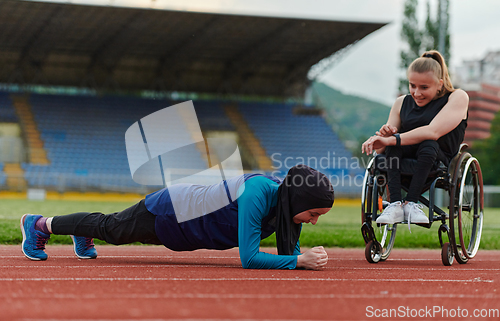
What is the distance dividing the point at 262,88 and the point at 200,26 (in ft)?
25.2

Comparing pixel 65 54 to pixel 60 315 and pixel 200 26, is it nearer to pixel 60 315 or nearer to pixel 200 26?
pixel 200 26

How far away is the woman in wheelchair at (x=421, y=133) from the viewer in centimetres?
404

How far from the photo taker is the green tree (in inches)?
1553

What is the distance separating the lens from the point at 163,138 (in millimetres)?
24078

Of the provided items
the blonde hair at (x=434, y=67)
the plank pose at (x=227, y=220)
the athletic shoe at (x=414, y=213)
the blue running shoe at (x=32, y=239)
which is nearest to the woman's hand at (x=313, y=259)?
the plank pose at (x=227, y=220)

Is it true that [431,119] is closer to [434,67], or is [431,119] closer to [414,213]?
[434,67]

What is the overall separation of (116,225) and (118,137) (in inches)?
920

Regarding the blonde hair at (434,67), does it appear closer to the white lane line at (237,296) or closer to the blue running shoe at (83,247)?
the white lane line at (237,296)

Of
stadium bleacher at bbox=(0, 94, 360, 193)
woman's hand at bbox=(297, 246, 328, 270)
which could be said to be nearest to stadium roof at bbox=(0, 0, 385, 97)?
stadium bleacher at bbox=(0, 94, 360, 193)

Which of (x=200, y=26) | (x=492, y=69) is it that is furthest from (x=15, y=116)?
(x=492, y=69)

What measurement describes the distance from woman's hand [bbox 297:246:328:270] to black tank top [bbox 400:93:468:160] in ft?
4.69

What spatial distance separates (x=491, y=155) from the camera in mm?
42312

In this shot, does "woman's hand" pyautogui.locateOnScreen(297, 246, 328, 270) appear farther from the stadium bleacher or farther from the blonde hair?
the stadium bleacher

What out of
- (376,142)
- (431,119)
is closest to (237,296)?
(376,142)
